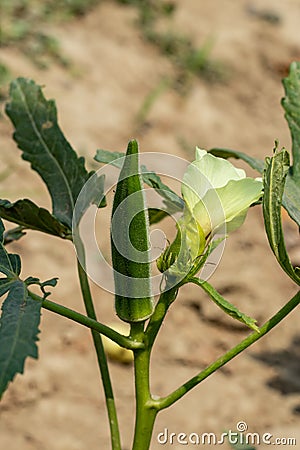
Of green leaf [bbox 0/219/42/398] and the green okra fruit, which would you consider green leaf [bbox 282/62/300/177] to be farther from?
green leaf [bbox 0/219/42/398]

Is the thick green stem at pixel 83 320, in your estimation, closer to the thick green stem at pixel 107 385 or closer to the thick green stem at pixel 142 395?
the thick green stem at pixel 142 395

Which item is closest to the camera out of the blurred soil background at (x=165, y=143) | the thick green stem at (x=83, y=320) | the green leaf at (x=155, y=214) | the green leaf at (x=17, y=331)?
the green leaf at (x=17, y=331)

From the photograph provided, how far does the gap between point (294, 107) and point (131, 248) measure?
1.34 ft

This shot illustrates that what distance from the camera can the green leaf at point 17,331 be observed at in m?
0.72

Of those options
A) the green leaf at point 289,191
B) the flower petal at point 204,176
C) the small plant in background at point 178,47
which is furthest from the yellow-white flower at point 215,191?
the small plant in background at point 178,47

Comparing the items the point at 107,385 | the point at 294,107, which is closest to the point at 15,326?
the point at 107,385

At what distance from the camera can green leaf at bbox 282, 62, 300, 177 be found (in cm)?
113

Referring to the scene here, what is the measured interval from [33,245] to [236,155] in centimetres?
149

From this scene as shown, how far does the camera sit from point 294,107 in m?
1.16

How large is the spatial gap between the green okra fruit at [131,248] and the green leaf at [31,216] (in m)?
0.15

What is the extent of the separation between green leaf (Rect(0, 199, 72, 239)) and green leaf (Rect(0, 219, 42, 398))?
0.13 meters

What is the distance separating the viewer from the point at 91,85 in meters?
3.55

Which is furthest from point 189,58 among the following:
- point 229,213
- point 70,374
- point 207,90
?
point 229,213

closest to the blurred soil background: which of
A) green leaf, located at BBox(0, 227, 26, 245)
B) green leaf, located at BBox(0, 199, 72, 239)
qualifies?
green leaf, located at BBox(0, 227, 26, 245)
